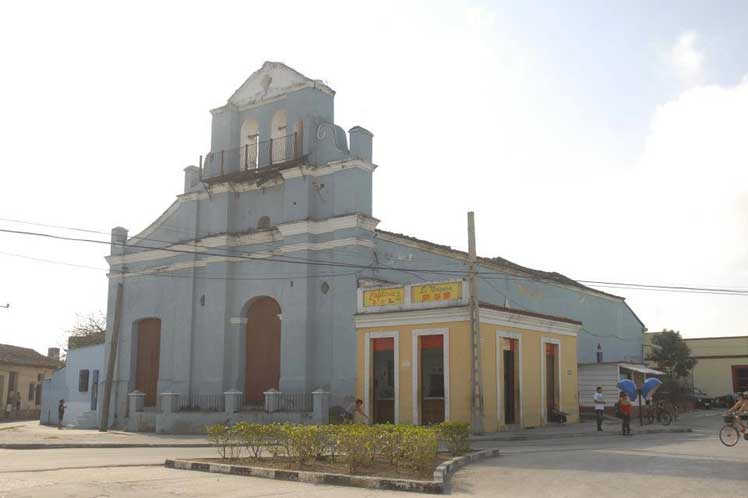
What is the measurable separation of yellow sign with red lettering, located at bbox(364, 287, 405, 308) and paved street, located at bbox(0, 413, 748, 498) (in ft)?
24.5

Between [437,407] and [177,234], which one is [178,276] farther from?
[437,407]

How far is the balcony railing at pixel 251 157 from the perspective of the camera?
29.8 meters

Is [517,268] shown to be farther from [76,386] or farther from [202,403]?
[76,386]

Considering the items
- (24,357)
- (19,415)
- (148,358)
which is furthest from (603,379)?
(24,357)

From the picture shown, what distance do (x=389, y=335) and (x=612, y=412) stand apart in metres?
12.7

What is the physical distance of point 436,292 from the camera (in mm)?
23203

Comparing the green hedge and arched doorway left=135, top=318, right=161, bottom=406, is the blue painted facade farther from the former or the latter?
the green hedge

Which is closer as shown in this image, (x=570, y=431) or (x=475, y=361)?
(x=475, y=361)

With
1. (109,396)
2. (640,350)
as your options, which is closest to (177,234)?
(109,396)

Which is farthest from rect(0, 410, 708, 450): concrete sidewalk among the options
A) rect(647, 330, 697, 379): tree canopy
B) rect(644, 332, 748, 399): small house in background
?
rect(644, 332, 748, 399): small house in background

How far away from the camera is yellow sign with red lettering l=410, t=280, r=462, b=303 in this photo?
74.3 feet

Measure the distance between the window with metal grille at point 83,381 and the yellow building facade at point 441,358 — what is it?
66.3 feet

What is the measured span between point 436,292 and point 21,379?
4109 centimetres

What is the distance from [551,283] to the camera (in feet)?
127
